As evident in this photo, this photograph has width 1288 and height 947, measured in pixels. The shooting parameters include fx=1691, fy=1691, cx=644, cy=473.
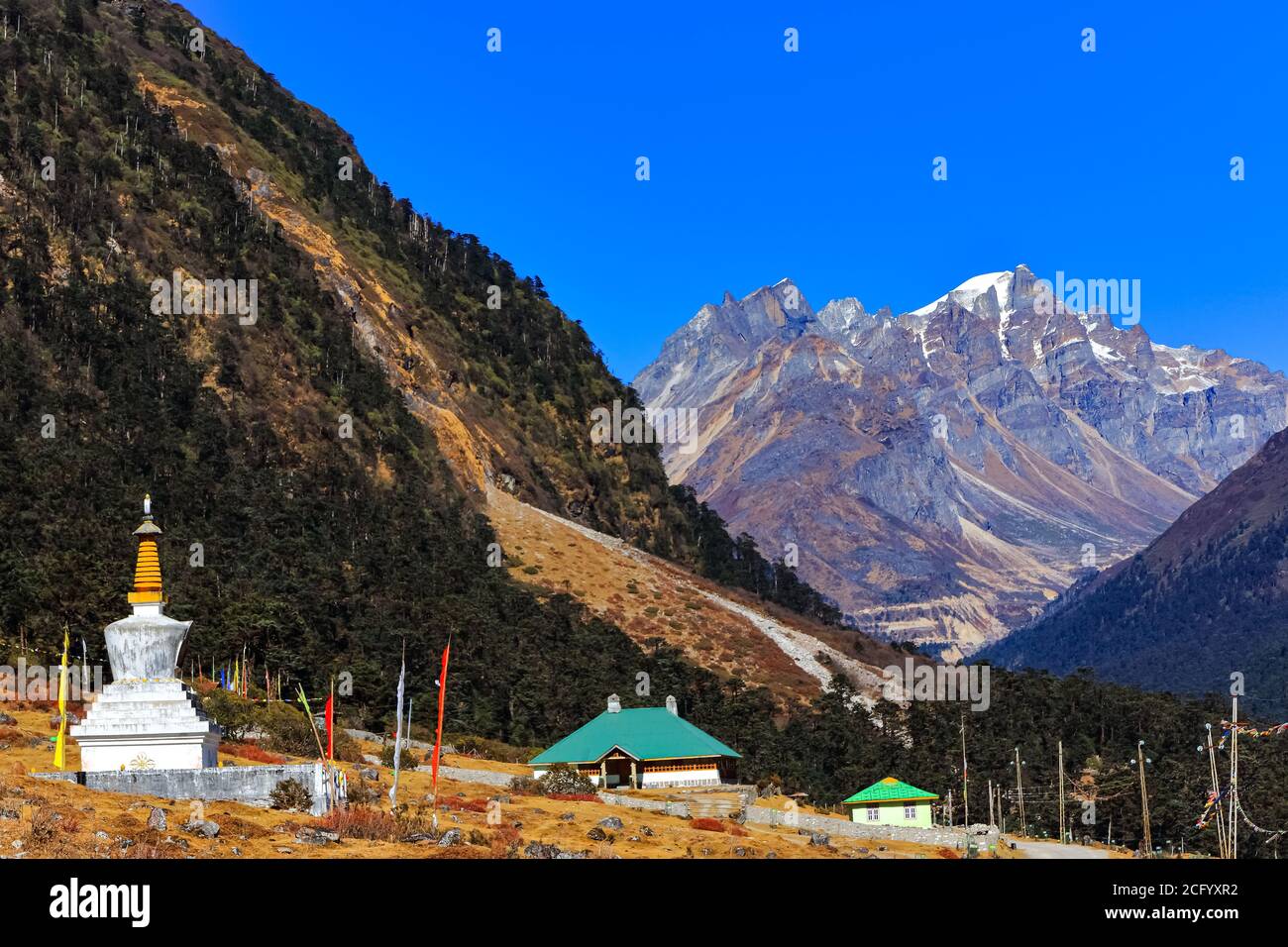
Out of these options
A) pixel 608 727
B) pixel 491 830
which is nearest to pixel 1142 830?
pixel 608 727

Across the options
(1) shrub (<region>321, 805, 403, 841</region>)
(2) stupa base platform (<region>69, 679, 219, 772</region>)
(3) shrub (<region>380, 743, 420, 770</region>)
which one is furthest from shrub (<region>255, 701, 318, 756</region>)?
(1) shrub (<region>321, 805, 403, 841</region>)

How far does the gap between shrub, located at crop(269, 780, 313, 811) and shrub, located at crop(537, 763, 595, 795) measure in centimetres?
2513

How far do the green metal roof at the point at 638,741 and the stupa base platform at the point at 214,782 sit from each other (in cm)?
3788

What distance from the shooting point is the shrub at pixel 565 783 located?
70562mm

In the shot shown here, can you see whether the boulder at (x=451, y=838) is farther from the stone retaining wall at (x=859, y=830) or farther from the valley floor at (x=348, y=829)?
the stone retaining wall at (x=859, y=830)

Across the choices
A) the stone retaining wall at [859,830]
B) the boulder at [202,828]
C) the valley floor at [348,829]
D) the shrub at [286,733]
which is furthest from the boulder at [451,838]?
the stone retaining wall at [859,830]

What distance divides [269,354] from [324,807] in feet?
405

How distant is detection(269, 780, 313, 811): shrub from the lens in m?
43.5

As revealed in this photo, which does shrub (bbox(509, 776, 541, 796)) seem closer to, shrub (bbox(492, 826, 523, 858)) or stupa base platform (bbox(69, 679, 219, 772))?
shrub (bbox(492, 826, 523, 858))

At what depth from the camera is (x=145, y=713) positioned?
45219mm

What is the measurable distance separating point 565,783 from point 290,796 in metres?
29.5

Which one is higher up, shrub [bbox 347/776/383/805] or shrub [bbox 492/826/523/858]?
shrub [bbox 347/776/383/805]

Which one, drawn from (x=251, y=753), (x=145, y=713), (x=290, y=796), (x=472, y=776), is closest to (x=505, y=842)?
(x=290, y=796)

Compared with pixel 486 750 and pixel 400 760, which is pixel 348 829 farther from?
pixel 486 750
